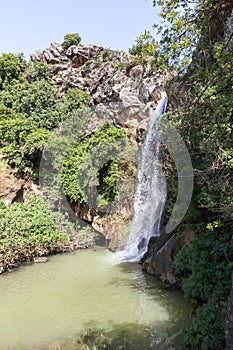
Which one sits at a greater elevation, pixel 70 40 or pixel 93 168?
pixel 70 40

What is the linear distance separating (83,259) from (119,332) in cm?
442

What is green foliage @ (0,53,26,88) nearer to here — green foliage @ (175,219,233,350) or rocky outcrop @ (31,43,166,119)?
rocky outcrop @ (31,43,166,119)

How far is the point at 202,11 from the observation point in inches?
157

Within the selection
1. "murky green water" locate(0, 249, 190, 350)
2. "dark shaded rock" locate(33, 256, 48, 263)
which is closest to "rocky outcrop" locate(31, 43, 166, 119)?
"dark shaded rock" locate(33, 256, 48, 263)

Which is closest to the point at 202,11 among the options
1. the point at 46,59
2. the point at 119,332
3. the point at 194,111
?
the point at 194,111

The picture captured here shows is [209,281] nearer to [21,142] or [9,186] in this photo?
[9,186]

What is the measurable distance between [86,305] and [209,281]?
7.82 feet

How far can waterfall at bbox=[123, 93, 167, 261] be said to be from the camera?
9195mm

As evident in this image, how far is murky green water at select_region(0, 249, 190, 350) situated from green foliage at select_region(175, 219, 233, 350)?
553 millimetres

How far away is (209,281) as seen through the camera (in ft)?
13.7

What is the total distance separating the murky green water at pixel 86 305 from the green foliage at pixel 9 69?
41.5 ft

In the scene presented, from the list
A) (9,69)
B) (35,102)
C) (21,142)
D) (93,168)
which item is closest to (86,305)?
(93,168)

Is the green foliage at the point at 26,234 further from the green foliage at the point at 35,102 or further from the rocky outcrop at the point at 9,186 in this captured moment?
the green foliage at the point at 35,102

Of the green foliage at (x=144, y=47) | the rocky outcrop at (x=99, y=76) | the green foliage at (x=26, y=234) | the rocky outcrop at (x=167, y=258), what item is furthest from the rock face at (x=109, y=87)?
the rocky outcrop at (x=167, y=258)
